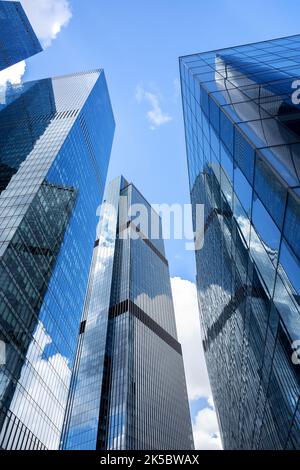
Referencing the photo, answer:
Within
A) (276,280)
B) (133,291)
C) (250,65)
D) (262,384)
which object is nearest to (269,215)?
(276,280)

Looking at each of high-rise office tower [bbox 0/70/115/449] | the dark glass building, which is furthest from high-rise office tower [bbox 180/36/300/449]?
the dark glass building

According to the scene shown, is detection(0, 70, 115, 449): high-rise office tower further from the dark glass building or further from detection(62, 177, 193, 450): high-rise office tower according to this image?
detection(62, 177, 193, 450): high-rise office tower

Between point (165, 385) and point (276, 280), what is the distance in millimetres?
128695

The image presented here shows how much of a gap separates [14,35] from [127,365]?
119671 mm

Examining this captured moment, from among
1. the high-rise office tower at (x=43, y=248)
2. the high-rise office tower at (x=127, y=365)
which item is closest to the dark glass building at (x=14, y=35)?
the high-rise office tower at (x=43, y=248)

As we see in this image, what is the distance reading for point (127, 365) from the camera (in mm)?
122250

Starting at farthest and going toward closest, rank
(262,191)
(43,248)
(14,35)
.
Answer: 1. (14,35)
2. (43,248)
3. (262,191)

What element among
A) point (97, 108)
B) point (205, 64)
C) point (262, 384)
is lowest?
point (262, 384)

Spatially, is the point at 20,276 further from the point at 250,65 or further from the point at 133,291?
the point at 133,291

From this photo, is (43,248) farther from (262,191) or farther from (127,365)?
(127,365)

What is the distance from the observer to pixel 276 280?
15711 mm

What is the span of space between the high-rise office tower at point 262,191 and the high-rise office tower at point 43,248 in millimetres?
37330

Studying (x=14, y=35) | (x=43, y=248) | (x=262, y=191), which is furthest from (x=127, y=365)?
(x=14, y=35)

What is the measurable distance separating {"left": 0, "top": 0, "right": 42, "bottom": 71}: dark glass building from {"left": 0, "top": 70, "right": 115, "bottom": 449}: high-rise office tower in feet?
51.7
